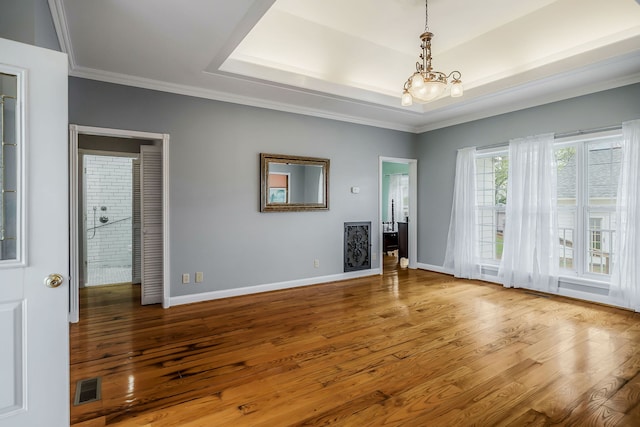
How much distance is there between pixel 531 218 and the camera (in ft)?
15.3

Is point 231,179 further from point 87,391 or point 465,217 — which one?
point 465,217

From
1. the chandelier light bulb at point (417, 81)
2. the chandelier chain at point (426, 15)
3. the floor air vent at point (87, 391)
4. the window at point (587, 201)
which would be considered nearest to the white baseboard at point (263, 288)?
the floor air vent at point (87, 391)

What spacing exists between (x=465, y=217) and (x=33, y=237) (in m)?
5.40

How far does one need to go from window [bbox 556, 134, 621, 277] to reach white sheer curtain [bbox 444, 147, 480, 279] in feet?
3.80

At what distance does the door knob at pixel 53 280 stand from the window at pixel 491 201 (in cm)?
547

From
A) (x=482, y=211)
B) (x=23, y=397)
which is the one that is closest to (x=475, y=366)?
(x=23, y=397)

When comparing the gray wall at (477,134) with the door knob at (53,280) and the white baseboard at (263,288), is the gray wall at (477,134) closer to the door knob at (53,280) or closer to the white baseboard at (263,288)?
the white baseboard at (263,288)

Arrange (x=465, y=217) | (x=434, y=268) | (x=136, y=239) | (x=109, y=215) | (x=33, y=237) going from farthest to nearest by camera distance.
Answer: (x=434, y=268) → (x=109, y=215) → (x=465, y=217) → (x=136, y=239) → (x=33, y=237)

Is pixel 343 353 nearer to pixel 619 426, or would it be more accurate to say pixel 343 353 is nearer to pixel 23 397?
pixel 619 426

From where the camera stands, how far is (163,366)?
2.55 m

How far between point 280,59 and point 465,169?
3.37 meters

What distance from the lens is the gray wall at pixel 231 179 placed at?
3854mm

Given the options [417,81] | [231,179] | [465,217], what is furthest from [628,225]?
[231,179]

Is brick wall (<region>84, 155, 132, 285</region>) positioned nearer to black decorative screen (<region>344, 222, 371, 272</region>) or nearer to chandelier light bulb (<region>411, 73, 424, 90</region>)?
black decorative screen (<region>344, 222, 371, 272</region>)
